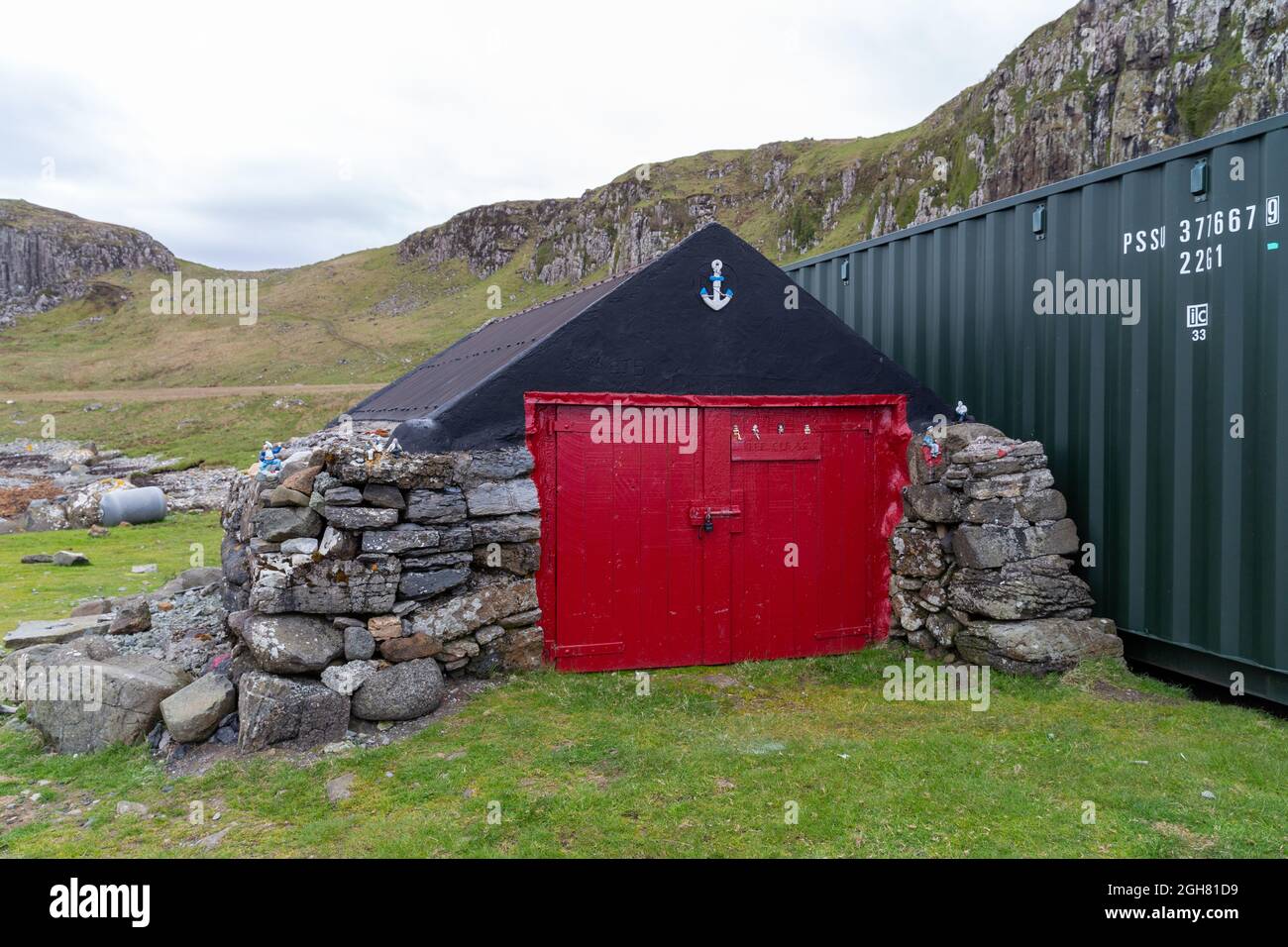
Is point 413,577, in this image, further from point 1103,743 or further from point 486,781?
point 1103,743

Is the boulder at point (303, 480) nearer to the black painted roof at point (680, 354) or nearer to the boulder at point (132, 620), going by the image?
the black painted roof at point (680, 354)

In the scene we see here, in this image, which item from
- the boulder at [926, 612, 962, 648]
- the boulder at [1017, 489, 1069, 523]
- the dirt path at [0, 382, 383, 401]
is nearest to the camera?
the boulder at [1017, 489, 1069, 523]

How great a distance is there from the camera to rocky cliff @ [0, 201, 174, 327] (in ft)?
288

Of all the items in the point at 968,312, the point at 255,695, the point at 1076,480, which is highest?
the point at 968,312

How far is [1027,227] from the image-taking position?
823 centimetres

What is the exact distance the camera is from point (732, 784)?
525cm

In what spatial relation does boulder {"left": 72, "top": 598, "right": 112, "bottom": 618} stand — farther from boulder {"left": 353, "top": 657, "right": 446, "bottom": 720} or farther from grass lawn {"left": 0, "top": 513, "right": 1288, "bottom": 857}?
boulder {"left": 353, "top": 657, "right": 446, "bottom": 720}

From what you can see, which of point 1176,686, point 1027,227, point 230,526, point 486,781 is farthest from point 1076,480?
point 230,526

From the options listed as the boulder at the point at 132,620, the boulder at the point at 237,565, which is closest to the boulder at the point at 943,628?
the boulder at the point at 237,565

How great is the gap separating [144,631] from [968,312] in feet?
31.0

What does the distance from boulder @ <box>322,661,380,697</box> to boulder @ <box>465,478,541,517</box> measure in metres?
1.48

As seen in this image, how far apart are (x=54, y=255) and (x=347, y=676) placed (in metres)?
112

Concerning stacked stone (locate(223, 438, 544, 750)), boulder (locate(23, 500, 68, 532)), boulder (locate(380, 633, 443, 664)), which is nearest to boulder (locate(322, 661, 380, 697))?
stacked stone (locate(223, 438, 544, 750))

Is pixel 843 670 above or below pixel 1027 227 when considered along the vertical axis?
below
